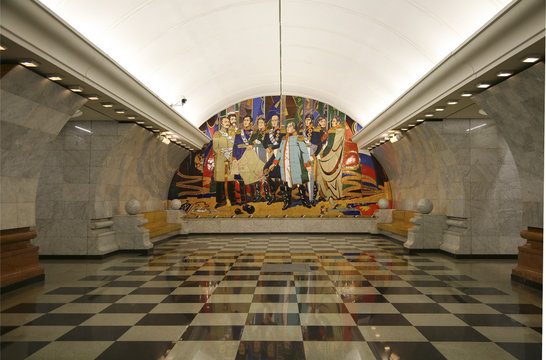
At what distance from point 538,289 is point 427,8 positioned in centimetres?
481

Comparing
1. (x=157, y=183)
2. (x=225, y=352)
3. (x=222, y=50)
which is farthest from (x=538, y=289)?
(x=157, y=183)

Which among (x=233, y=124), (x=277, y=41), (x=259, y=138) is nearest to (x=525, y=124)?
(x=277, y=41)

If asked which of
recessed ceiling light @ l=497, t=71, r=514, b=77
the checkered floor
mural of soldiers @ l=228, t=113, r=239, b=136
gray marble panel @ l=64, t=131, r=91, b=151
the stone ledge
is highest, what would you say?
mural of soldiers @ l=228, t=113, r=239, b=136

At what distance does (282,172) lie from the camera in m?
15.3

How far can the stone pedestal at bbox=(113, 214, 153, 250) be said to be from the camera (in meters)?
9.80

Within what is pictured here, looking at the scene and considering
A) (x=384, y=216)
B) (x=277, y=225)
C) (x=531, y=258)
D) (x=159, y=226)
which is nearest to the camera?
(x=531, y=258)

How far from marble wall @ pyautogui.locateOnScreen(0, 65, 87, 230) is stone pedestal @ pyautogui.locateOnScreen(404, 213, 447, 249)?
7909mm

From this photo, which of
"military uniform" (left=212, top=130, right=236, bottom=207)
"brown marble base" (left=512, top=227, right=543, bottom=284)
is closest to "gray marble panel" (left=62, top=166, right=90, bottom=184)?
"military uniform" (left=212, top=130, right=236, bottom=207)

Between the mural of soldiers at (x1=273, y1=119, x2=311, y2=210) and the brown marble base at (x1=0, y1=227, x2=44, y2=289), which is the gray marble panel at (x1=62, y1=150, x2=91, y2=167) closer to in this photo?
the brown marble base at (x1=0, y1=227, x2=44, y2=289)

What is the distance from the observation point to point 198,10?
836cm

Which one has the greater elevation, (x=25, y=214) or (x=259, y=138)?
(x=259, y=138)

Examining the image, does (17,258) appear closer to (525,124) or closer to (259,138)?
(525,124)

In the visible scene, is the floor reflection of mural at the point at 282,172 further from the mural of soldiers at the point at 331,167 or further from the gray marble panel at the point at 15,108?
the gray marble panel at the point at 15,108

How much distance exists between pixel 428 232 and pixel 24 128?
8726 millimetres
